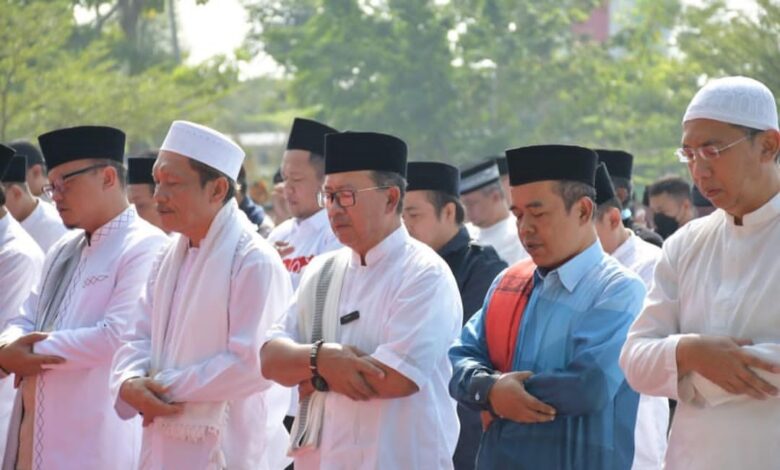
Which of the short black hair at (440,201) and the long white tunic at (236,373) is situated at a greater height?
the short black hair at (440,201)

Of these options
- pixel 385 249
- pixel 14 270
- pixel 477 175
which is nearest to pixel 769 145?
pixel 385 249

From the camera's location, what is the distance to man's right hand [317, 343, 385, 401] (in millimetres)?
5414

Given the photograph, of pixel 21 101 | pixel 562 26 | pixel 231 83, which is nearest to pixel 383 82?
pixel 562 26

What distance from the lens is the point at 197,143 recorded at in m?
6.22

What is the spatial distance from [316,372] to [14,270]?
2723 millimetres

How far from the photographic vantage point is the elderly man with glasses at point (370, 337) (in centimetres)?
547

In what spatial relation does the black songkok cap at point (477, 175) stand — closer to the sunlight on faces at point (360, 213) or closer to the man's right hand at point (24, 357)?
the man's right hand at point (24, 357)

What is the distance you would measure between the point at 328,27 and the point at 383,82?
2.02m

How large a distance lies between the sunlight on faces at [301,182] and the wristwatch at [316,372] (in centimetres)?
247

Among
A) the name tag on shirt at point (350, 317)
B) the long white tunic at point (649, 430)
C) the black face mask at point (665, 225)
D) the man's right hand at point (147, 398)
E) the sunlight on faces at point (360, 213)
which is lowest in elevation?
the long white tunic at point (649, 430)

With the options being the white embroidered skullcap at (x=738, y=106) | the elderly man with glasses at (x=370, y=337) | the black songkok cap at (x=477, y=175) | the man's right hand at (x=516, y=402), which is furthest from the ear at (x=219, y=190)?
the black songkok cap at (x=477, y=175)

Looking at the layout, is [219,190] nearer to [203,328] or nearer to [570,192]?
[203,328]

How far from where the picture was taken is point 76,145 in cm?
692

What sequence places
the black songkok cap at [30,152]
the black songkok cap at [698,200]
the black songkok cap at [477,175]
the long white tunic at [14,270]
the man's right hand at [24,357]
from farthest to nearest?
the black songkok cap at [30,152] → the black songkok cap at [477,175] → the black songkok cap at [698,200] → the long white tunic at [14,270] → the man's right hand at [24,357]
